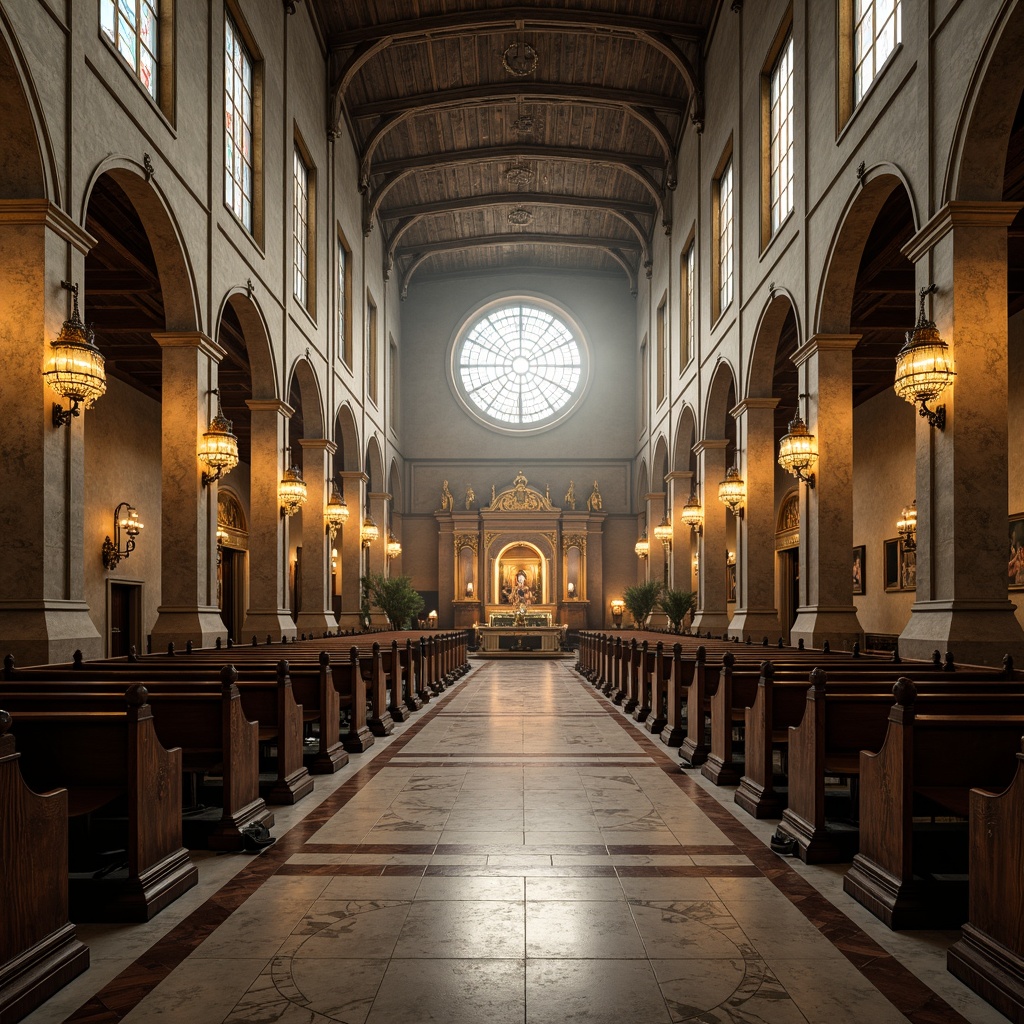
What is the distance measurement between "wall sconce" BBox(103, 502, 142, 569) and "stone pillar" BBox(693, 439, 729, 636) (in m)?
11.2

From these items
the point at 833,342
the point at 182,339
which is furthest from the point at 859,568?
the point at 182,339

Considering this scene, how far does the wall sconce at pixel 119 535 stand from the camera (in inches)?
687

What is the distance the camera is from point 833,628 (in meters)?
11.4

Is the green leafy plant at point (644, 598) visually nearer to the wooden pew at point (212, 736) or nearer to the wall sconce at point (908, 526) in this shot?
the wall sconce at point (908, 526)

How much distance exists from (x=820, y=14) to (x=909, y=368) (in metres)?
6.58

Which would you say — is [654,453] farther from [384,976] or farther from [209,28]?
[384,976]

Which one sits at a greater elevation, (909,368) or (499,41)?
(499,41)

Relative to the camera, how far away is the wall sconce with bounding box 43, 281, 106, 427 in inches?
295

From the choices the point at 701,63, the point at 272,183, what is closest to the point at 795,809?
the point at 272,183

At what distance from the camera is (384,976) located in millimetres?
3523

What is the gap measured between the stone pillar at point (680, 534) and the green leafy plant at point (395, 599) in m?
6.24

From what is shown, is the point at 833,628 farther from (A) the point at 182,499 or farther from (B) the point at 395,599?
(B) the point at 395,599

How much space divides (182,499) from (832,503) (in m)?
7.93

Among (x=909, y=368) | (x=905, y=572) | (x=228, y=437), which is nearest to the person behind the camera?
(x=909, y=368)
